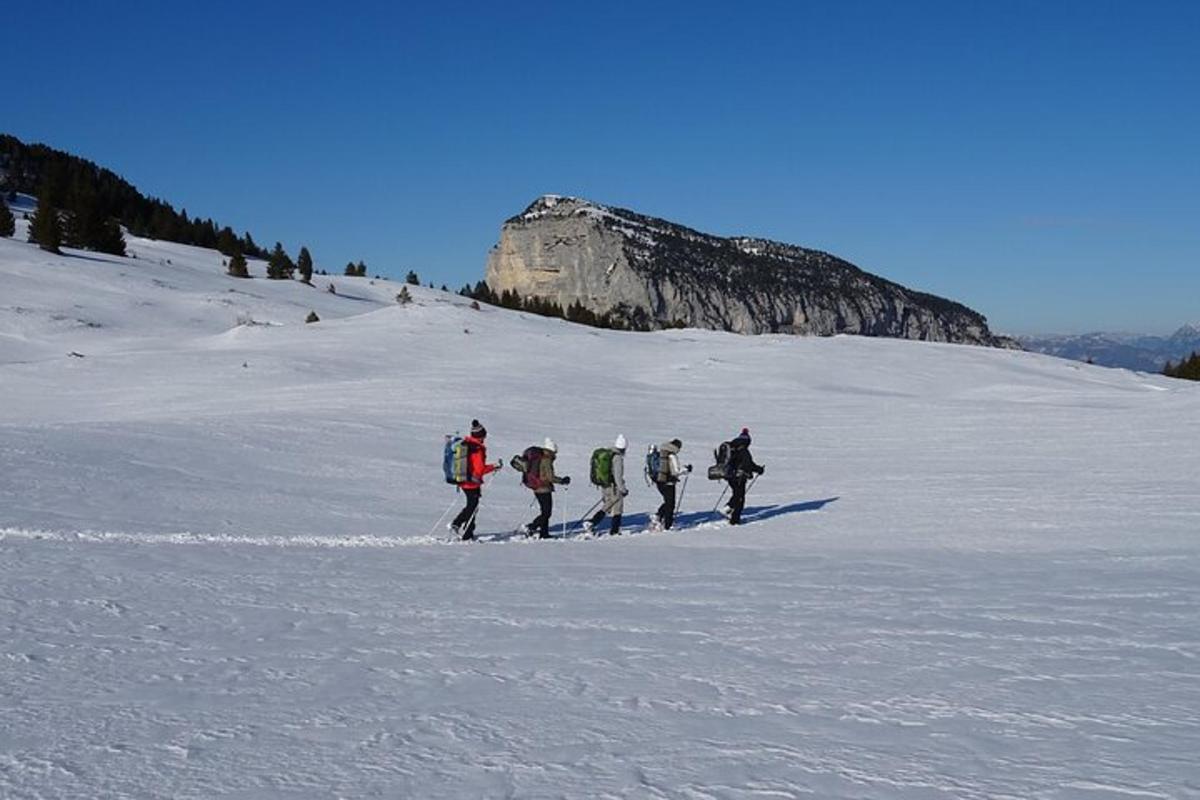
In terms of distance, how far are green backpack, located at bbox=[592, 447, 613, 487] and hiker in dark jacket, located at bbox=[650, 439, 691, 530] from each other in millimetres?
699

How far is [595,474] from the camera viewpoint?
15164mm

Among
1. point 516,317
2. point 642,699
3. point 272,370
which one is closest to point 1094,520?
point 642,699

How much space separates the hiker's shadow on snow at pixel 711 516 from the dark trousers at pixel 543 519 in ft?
3.30

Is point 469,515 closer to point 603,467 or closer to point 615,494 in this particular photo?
point 603,467

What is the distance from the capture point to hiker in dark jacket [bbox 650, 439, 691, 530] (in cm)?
1500

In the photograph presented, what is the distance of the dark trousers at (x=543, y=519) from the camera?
555 inches

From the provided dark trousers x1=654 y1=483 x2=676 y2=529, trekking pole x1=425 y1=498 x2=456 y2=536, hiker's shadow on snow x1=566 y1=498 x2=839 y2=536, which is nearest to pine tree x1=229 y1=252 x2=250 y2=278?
trekking pole x1=425 y1=498 x2=456 y2=536

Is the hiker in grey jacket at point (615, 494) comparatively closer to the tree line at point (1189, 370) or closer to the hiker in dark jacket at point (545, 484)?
the hiker in dark jacket at point (545, 484)

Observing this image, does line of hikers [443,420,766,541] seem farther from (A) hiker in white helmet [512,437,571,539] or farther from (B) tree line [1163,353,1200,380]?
(B) tree line [1163,353,1200,380]

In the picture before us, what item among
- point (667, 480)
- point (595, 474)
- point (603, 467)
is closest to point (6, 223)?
point (595, 474)

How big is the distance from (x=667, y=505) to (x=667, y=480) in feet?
1.32

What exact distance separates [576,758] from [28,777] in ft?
8.39

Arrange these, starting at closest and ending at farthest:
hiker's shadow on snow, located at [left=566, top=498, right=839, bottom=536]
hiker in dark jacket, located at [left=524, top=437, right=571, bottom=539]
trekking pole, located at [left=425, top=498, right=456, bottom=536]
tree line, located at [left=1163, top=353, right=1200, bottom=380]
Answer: trekking pole, located at [left=425, top=498, right=456, bottom=536]
hiker in dark jacket, located at [left=524, top=437, right=571, bottom=539]
hiker's shadow on snow, located at [left=566, top=498, right=839, bottom=536]
tree line, located at [left=1163, top=353, right=1200, bottom=380]

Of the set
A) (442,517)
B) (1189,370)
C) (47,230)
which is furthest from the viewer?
(1189,370)
